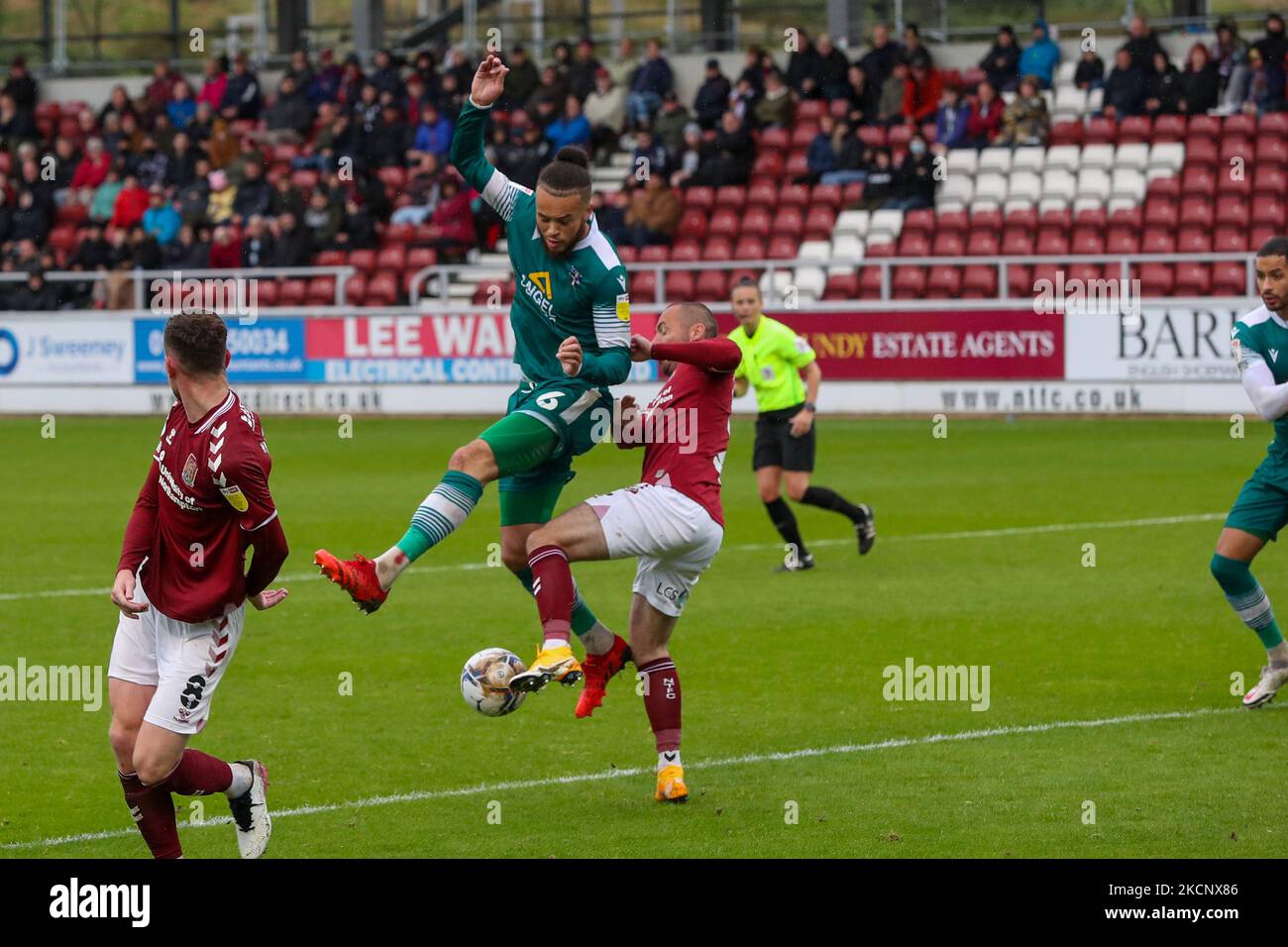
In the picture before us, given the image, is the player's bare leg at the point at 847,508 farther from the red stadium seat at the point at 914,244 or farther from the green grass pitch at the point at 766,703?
the red stadium seat at the point at 914,244

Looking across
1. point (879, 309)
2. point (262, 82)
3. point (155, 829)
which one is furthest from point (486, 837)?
point (262, 82)

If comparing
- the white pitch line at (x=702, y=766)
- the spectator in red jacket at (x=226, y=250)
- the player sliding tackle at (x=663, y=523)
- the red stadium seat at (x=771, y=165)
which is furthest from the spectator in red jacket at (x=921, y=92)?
the player sliding tackle at (x=663, y=523)

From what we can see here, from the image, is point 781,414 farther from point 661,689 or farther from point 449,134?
point 449,134

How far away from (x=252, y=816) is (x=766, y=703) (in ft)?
12.0

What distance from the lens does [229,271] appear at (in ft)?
96.9

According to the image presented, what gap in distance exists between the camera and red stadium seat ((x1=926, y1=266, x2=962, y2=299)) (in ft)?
87.4

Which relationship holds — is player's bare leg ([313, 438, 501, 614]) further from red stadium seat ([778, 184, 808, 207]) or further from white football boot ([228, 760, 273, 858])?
red stadium seat ([778, 184, 808, 207])

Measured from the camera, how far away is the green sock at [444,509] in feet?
25.0

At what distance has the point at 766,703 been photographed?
973cm

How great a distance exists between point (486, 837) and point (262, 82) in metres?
32.4

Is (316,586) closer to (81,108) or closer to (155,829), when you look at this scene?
(155,829)

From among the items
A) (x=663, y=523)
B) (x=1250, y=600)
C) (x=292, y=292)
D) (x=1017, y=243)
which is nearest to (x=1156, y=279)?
(x=1017, y=243)

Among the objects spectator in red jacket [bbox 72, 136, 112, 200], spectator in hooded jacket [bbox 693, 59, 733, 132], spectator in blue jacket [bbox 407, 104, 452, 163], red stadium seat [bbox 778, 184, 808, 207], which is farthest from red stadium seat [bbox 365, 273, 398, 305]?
spectator in red jacket [bbox 72, 136, 112, 200]

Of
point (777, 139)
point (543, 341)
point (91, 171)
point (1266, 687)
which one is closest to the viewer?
point (543, 341)
